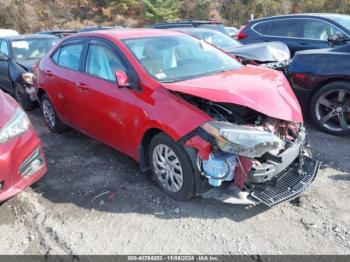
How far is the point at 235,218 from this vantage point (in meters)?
3.31

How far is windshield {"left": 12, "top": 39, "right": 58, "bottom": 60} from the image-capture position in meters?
7.73

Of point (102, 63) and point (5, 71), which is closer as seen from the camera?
point (102, 63)

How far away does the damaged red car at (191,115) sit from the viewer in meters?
3.13

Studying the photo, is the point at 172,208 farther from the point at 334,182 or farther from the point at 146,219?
the point at 334,182

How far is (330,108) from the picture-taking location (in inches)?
199

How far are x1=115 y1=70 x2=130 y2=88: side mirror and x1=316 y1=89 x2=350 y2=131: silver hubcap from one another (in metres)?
2.96

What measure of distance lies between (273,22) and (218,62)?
4629mm

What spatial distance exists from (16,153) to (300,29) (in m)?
6.57

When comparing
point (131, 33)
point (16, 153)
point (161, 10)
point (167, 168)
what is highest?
point (131, 33)

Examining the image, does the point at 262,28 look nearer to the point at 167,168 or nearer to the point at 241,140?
the point at 167,168

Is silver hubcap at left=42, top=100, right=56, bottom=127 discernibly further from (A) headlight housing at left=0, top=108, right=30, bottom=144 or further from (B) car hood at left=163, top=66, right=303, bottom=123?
(B) car hood at left=163, top=66, right=303, bottom=123

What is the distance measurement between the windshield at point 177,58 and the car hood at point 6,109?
1386 millimetres

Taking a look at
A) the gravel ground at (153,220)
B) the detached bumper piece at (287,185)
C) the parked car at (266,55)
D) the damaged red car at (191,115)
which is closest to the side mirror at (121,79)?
the damaged red car at (191,115)

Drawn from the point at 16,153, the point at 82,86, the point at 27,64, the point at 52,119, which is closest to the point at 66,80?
the point at 82,86
